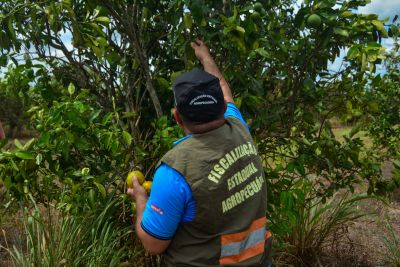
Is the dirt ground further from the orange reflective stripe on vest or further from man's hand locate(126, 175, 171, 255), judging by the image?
man's hand locate(126, 175, 171, 255)

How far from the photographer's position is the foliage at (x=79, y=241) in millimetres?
3213

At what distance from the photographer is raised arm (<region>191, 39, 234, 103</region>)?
8.97 feet

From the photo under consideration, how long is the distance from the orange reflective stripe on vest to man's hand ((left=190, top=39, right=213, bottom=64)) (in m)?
1.04

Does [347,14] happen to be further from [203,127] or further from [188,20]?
[203,127]

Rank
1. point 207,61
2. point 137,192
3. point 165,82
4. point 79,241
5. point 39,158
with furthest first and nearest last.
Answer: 1. point 79,241
2. point 165,82
3. point 207,61
4. point 39,158
5. point 137,192

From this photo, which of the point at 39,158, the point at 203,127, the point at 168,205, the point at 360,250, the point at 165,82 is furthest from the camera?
the point at 360,250

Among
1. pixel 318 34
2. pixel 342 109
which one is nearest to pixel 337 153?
pixel 342 109

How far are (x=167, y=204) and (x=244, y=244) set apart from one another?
429mm

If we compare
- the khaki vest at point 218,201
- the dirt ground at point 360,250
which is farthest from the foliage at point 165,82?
the dirt ground at point 360,250

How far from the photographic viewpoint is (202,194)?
197 cm

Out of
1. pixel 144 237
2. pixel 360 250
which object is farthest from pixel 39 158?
pixel 360 250

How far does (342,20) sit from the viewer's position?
271cm

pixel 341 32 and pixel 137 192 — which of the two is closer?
pixel 137 192

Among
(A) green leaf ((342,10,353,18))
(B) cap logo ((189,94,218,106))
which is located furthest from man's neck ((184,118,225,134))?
(A) green leaf ((342,10,353,18))
